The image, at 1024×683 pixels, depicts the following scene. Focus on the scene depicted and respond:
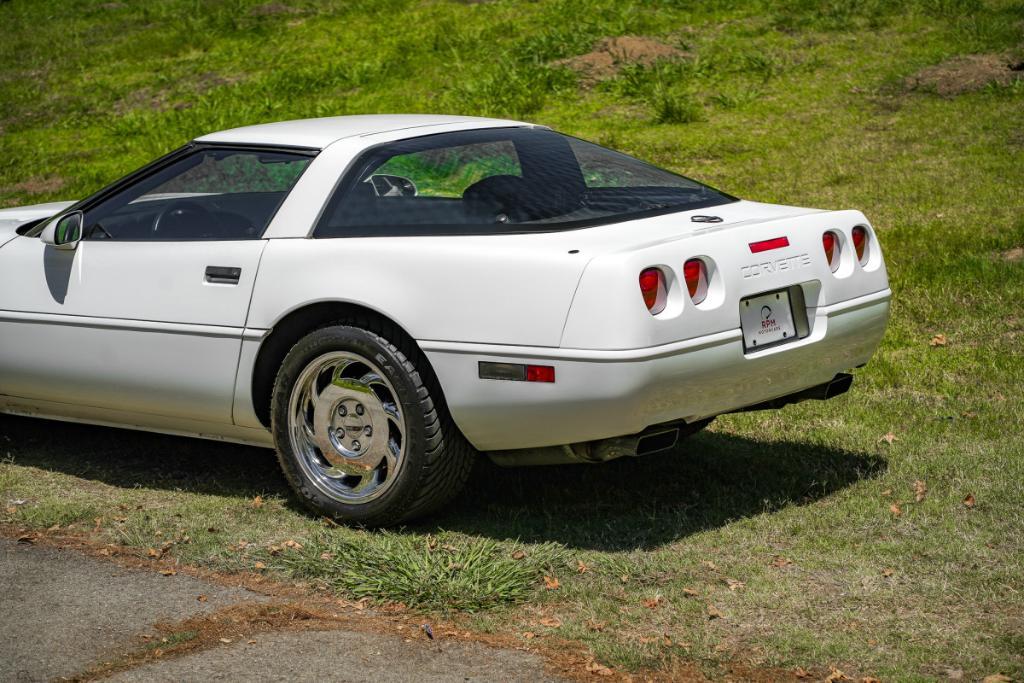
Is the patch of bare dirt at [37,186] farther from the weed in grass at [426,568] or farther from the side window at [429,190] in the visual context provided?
the weed in grass at [426,568]

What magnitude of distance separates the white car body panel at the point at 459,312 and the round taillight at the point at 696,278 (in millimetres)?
36

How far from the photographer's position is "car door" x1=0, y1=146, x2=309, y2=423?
5.08 m

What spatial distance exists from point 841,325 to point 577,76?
1132cm

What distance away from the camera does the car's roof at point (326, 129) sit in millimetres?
5242

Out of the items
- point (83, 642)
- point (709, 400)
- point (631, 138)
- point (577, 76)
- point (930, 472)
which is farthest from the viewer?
point (577, 76)

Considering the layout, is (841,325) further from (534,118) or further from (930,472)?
(534,118)

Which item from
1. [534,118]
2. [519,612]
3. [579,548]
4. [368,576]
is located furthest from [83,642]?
[534,118]

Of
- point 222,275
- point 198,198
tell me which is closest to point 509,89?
point 198,198

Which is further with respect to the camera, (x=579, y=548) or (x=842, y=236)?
(x=842, y=236)

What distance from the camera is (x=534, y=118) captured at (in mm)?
14641

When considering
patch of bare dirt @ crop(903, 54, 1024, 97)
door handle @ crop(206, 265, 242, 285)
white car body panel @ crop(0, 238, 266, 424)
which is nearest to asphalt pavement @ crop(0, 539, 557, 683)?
white car body panel @ crop(0, 238, 266, 424)

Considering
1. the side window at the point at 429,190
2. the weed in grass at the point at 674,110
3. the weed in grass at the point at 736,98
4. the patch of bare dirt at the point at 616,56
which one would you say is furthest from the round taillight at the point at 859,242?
the patch of bare dirt at the point at 616,56

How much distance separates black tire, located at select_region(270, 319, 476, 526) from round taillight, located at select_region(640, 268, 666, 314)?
0.86 meters

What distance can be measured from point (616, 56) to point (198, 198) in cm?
1119
